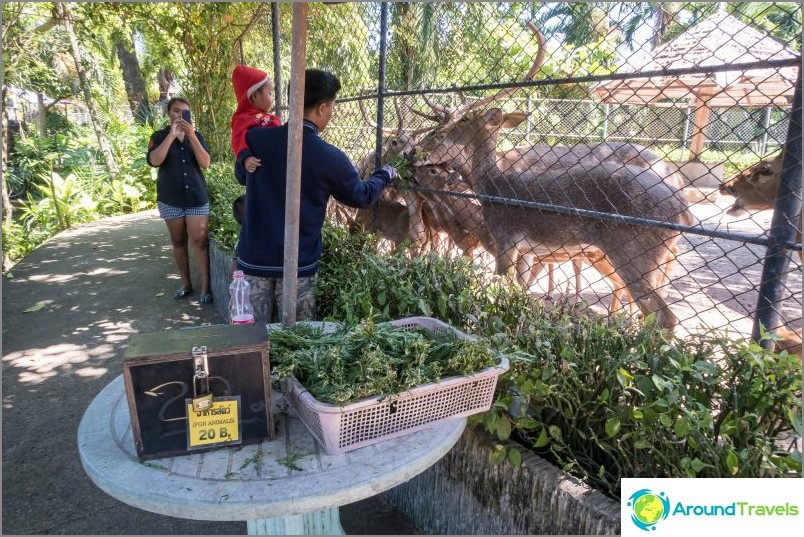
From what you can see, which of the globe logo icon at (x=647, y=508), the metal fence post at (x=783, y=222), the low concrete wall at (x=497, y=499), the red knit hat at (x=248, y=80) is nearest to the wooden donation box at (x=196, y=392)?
the low concrete wall at (x=497, y=499)

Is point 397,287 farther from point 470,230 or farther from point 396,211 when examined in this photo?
point 470,230

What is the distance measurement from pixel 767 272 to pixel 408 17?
4.90 m

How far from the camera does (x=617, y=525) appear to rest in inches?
67.7

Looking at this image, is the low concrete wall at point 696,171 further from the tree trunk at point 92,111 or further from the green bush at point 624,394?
the tree trunk at point 92,111

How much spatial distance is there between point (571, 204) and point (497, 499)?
231cm

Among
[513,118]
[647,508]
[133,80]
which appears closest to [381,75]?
[513,118]

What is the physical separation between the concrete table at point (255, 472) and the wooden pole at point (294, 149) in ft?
2.03

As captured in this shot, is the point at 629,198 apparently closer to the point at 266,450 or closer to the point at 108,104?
the point at 266,450

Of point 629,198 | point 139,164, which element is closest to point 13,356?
point 629,198

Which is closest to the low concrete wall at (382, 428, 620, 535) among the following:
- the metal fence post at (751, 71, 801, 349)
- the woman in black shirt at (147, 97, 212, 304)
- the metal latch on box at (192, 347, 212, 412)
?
the metal fence post at (751, 71, 801, 349)

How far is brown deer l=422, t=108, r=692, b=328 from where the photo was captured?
11.7 feet

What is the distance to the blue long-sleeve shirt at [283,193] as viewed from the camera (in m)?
2.70

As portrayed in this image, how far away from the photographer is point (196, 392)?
1.53m

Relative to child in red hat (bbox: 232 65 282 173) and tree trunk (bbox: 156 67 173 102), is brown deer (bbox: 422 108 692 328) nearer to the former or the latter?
child in red hat (bbox: 232 65 282 173)
